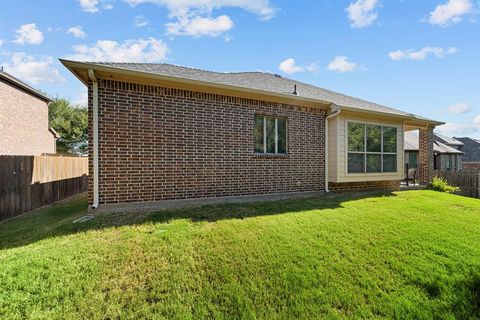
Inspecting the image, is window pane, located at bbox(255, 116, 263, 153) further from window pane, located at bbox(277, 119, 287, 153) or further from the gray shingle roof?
the gray shingle roof

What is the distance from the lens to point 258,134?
791cm

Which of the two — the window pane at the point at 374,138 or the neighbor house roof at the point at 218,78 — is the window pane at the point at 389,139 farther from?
the neighbor house roof at the point at 218,78

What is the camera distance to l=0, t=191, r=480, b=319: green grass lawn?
315 centimetres

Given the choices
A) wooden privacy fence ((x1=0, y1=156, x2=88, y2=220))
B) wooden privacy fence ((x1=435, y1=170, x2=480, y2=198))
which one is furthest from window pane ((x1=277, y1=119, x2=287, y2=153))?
wooden privacy fence ((x1=435, y1=170, x2=480, y2=198))

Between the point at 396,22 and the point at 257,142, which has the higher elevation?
the point at 396,22

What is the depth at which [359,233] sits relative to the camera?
5.09 metres

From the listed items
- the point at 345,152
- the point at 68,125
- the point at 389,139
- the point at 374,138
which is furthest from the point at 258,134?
the point at 68,125

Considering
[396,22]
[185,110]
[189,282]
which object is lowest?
[189,282]

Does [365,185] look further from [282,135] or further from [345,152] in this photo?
[282,135]

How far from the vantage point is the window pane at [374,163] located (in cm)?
955

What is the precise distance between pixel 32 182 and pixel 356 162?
11283mm

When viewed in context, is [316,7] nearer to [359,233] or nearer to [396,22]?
[396,22]

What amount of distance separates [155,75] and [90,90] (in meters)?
1.55

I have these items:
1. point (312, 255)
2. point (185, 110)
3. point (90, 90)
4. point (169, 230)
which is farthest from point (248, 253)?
point (90, 90)
